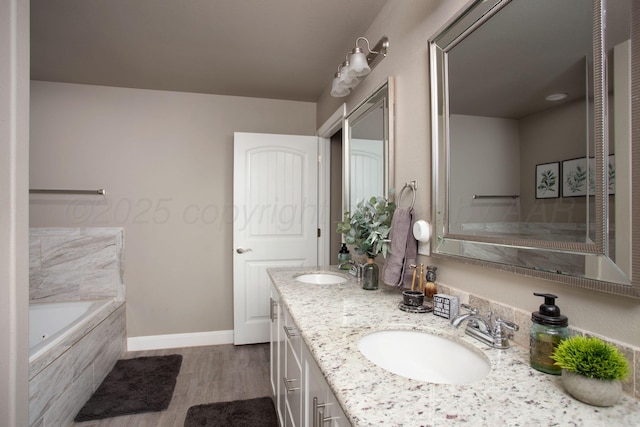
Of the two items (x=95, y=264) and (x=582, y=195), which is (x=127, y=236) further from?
(x=582, y=195)

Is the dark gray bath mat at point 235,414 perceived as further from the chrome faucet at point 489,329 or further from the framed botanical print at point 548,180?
the framed botanical print at point 548,180

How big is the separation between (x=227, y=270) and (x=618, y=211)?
9.69ft

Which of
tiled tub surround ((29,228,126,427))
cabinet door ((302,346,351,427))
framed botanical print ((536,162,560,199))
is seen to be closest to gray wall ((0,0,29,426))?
tiled tub surround ((29,228,126,427))

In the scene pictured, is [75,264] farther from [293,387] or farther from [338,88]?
[338,88]

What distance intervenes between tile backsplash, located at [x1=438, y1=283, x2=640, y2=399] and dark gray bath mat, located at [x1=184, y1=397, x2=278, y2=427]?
1.38 meters

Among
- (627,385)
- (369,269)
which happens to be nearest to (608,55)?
(627,385)

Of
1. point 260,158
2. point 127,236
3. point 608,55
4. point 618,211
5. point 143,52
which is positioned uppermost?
point 143,52

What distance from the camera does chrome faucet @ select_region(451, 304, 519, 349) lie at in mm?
874

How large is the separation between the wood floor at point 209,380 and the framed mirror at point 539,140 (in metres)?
1.80

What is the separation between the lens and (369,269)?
161cm

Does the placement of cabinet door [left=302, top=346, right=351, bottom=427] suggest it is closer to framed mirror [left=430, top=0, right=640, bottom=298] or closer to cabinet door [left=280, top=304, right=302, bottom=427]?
cabinet door [left=280, top=304, right=302, bottom=427]

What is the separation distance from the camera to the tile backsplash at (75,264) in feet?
8.93

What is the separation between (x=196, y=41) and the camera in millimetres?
2148

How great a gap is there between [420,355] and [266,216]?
7.24ft
